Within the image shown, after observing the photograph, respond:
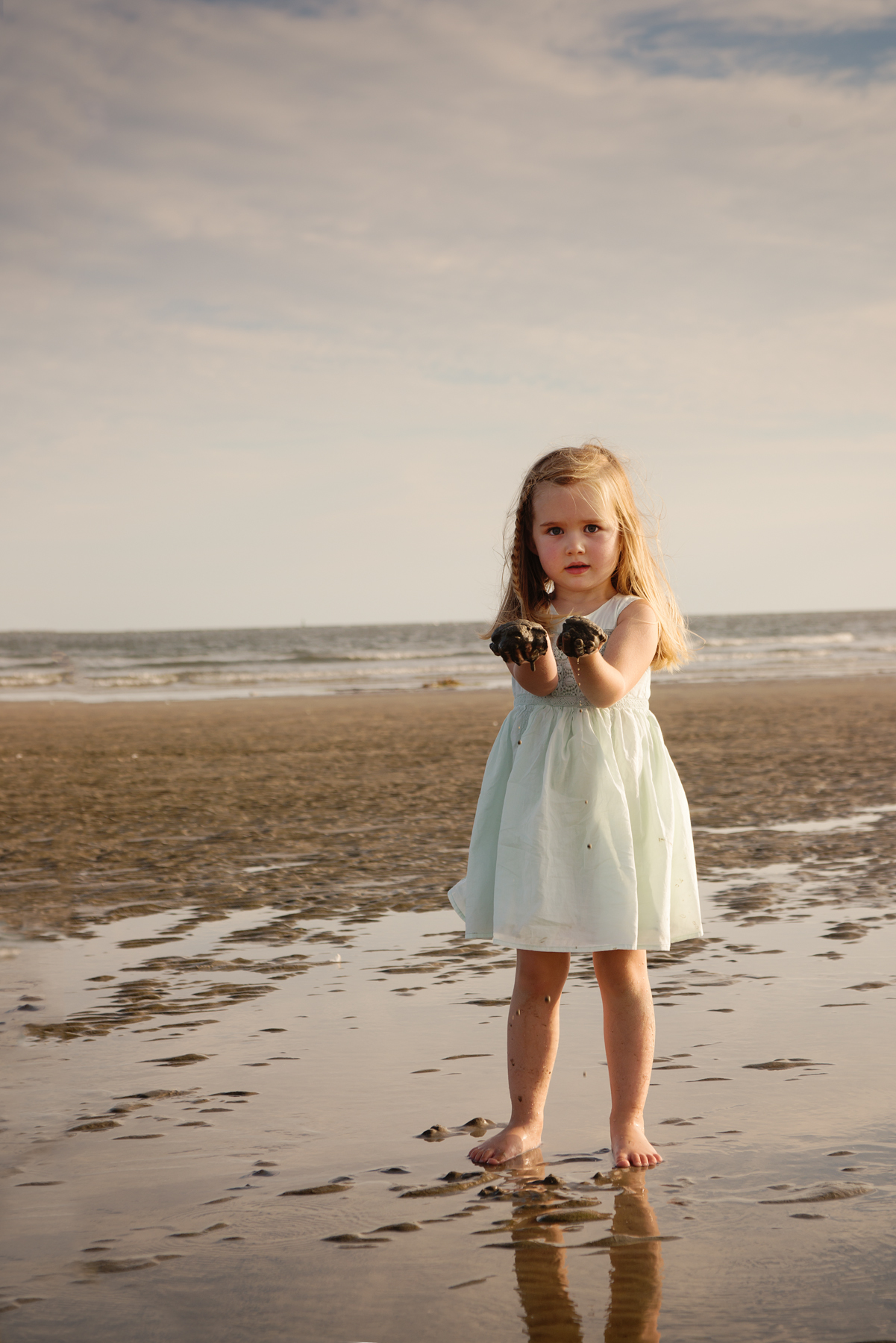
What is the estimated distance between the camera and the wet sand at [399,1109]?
1.99 metres

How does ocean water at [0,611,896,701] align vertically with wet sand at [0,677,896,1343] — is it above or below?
above

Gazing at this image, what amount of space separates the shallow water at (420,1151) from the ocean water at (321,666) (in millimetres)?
12217

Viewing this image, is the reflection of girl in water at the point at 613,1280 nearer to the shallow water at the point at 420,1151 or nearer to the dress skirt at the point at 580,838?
the shallow water at the point at 420,1151

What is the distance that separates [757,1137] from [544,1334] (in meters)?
0.94

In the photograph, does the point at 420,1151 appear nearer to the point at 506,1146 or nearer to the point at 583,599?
the point at 506,1146

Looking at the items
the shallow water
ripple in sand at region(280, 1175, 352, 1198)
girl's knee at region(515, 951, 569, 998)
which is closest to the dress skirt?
girl's knee at region(515, 951, 569, 998)

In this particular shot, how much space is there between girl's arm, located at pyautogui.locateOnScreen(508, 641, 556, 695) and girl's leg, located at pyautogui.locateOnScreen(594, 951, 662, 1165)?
61 cm

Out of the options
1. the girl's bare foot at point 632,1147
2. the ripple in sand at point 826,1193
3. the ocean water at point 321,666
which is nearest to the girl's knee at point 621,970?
the girl's bare foot at point 632,1147

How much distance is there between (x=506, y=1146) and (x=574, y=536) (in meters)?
1.40

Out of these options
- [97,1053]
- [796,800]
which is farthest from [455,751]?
[97,1053]

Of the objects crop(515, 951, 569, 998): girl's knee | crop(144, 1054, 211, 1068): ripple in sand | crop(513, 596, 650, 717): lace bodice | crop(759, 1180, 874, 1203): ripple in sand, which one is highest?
crop(513, 596, 650, 717): lace bodice

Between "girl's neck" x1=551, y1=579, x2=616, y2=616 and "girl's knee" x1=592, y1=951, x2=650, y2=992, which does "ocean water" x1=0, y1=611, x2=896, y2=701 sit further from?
"girl's knee" x1=592, y1=951, x2=650, y2=992

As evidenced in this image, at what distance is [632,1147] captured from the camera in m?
2.54

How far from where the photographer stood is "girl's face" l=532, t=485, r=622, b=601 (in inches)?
111
